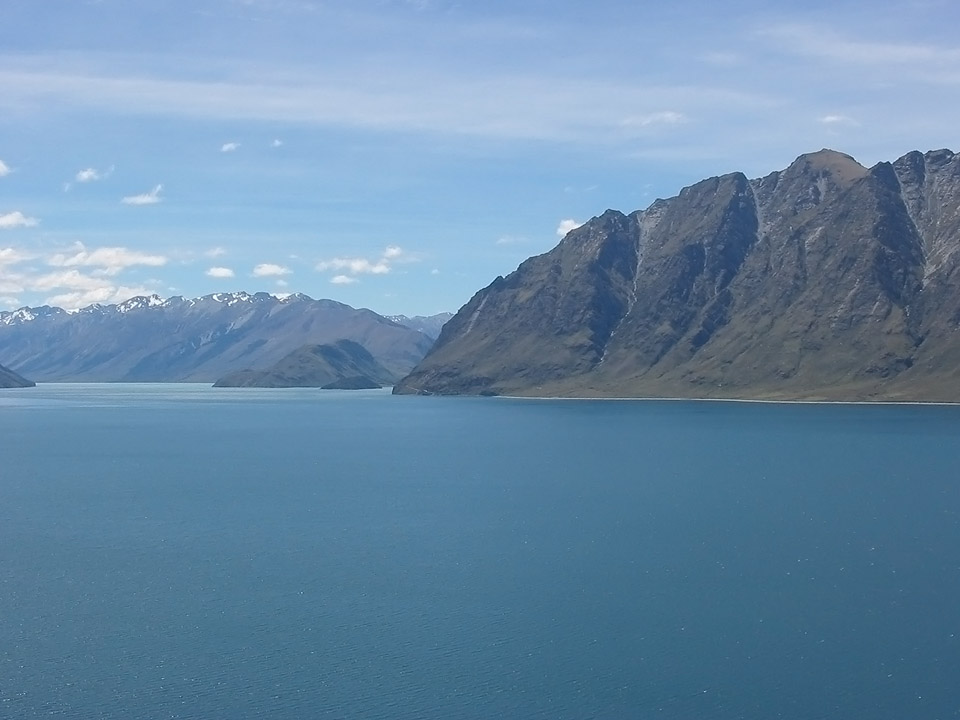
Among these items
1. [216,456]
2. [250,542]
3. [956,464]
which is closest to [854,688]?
[250,542]

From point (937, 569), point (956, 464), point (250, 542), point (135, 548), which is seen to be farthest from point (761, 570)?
point (956, 464)

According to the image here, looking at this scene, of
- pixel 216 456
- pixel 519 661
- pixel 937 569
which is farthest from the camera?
pixel 216 456

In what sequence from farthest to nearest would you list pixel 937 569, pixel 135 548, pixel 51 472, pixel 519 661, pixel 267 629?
pixel 51 472 < pixel 135 548 < pixel 937 569 < pixel 267 629 < pixel 519 661

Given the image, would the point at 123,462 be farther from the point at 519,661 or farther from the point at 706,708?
the point at 706,708

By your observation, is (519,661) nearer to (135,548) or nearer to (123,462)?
(135,548)

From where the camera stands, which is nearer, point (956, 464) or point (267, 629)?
point (267, 629)

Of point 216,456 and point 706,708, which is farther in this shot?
point 216,456
